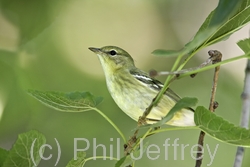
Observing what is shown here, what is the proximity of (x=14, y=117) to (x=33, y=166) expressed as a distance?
156cm

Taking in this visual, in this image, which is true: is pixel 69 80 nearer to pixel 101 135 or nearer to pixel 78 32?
pixel 101 135

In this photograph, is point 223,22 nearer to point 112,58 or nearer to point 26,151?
point 26,151

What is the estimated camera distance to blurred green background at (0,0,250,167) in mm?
2312

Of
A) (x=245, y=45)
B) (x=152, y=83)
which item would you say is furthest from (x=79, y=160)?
(x=152, y=83)

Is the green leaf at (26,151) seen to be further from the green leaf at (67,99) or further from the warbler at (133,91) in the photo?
the warbler at (133,91)

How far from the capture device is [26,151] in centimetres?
87

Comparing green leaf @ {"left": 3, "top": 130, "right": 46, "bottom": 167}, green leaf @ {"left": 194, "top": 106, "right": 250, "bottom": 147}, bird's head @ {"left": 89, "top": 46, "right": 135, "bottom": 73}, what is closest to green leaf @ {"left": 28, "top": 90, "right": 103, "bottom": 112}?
green leaf @ {"left": 3, "top": 130, "right": 46, "bottom": 167}

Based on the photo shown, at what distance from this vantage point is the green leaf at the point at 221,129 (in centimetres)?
76

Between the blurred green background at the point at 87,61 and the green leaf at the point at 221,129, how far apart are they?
4.54 feet

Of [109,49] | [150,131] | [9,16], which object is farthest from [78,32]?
[150,131]

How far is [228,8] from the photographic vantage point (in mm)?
621

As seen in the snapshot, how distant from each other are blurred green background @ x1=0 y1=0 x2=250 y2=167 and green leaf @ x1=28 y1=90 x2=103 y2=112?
4.16 ft

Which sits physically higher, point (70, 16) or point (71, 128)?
point (70, 16)

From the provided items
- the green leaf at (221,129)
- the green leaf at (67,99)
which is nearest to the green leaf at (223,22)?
the green leaf at (221,129)
